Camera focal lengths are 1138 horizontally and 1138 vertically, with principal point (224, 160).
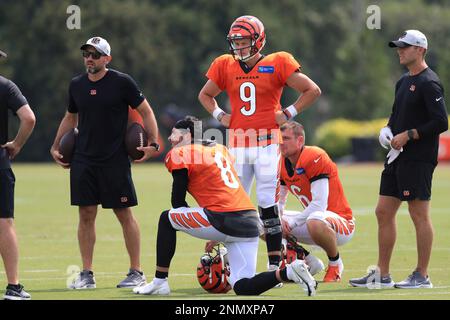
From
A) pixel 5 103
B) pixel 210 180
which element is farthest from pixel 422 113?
pixel 5 103

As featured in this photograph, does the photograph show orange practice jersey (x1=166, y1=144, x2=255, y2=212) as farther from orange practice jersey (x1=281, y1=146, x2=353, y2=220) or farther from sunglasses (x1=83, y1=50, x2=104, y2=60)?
orange practice jersey (x1=281, y1=146, x2=353, y2=220)

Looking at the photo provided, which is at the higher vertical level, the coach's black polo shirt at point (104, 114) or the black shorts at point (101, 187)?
the coach's black polo shirt at point (104, 114)

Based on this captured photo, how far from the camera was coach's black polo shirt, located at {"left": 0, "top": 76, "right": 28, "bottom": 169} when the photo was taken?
859 cm

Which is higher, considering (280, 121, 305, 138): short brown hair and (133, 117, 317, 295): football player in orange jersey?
(280, 121, 305, 138): short brown hair

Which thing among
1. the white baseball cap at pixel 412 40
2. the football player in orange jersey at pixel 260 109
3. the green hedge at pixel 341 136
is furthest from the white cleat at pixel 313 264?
the green hedge at pixel 341 136

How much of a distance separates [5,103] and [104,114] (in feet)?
4.05

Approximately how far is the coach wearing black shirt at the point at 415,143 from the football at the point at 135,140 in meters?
2.03

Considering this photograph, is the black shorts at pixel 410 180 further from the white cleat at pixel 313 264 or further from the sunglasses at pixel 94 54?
the sunglasses at pixel 94 54

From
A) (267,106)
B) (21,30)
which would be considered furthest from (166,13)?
(267,106)

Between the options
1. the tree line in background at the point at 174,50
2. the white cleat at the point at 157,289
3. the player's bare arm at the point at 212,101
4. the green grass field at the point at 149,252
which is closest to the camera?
the white cleat at the point at 157,289

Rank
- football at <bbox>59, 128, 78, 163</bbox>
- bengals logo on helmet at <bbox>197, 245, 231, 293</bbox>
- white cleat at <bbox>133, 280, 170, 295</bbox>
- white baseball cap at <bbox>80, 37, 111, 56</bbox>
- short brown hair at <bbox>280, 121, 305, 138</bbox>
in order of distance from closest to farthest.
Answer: white cleat at <bbox>133, 280, 170, 295</bbox> < bengals logo on helmet at <bbox>197, 245, 231, 293</bbox> < white baseball cap at <bbox>80, 37, 111, 56</bbox> < football at <bbox>59, 128, 78, 163</bbox> < short brown hair at <bbox>280, 121, 305, 138</bbox>

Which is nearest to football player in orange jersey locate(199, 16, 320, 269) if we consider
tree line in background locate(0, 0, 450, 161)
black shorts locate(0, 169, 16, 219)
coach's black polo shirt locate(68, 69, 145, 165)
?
coach's black polo shirt locate(68, 69, 145, 165)

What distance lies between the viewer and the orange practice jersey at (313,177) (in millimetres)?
10242
